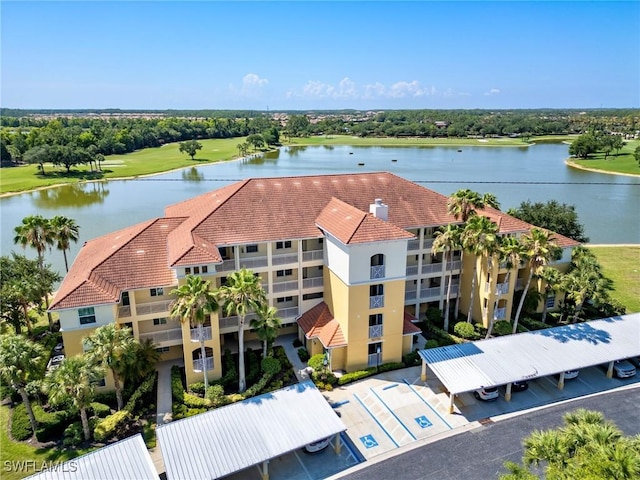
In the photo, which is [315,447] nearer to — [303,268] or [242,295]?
[242,295]

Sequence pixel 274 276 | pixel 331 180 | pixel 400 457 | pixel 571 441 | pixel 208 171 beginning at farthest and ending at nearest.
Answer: pixel 208 171 → pixel 331 180 → pixel 274 276 → pixel 400 457 → pixel 571 441

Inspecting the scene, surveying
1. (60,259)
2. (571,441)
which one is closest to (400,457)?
(571,441)

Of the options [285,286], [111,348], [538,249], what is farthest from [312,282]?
[538,249]

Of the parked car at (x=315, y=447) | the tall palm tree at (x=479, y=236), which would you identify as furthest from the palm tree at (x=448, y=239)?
the parked car at (x=315, y=447)

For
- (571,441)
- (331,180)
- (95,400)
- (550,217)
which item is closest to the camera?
(571,441)

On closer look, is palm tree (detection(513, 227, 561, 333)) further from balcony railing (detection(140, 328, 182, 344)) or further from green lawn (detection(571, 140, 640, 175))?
green lawn (detection(571, 140, 640, 175))

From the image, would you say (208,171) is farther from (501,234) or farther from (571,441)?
(571,441)

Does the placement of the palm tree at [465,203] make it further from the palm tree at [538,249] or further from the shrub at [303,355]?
the shrub at [303,355]
